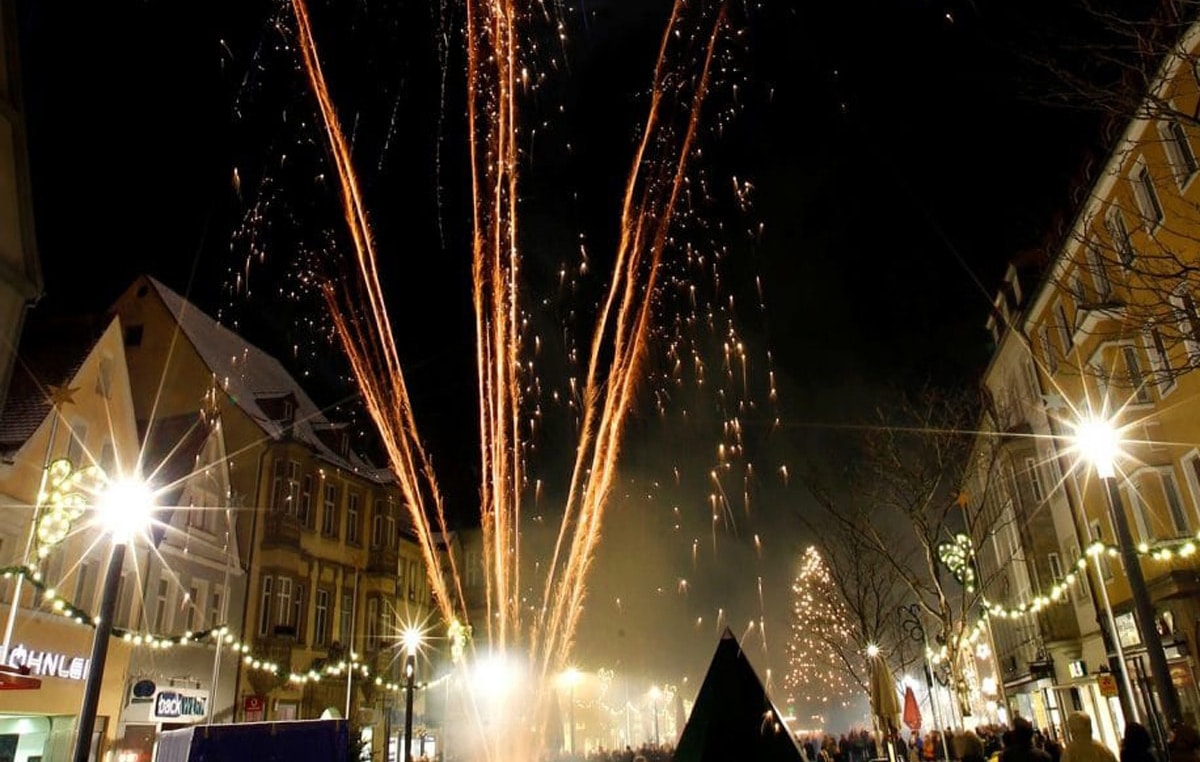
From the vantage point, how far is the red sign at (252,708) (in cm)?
2881

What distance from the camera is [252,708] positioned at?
28891 millimetres

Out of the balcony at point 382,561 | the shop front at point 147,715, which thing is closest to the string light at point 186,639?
the shop front at point 147,715

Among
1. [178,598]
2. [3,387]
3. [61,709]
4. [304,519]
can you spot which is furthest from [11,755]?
[304,519]

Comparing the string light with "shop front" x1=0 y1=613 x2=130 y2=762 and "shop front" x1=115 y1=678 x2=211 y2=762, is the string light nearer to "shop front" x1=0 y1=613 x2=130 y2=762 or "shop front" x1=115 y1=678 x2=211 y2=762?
"shop front" x1=0 y1=613 x2=130 y2=762

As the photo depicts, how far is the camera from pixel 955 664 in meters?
23.6

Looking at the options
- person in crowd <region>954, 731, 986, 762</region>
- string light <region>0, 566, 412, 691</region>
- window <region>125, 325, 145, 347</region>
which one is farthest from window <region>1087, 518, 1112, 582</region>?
window <region>125, 325, 145, 347</region>

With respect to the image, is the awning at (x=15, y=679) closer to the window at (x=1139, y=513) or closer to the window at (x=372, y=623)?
the window at (x=372, y=623)

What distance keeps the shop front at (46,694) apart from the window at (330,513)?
44.1ft

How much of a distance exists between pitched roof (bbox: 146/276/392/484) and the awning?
1690 cm

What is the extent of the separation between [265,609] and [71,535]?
1118 centimetres

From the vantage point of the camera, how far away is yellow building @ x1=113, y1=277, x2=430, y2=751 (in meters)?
30.8

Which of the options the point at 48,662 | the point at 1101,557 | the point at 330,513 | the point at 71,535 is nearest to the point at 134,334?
the point at 330,513

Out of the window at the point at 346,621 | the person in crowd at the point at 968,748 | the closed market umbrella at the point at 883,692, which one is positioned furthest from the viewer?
the window at the point at 346,621

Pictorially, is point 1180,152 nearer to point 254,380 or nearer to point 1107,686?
point 1107,686
